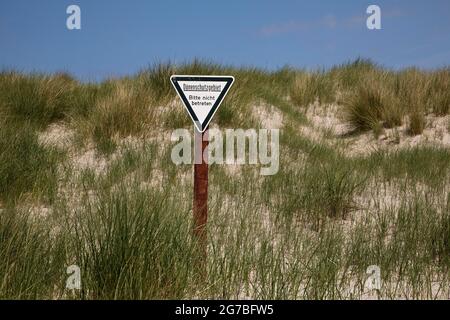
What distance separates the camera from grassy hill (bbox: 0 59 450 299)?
2691mm

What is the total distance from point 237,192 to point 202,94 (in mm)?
2049

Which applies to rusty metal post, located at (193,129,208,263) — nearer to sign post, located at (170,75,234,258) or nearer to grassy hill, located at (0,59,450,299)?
sign post, located at (170,75,234,258)

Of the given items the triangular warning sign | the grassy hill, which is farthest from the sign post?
the grassy hill

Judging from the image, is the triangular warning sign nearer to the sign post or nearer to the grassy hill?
the sign post

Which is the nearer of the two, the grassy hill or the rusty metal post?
the grassy hill

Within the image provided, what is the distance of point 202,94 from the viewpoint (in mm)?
3104

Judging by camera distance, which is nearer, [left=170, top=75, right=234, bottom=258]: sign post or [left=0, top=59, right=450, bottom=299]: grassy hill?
[left=0, top=59, right=450, bottom=299]: grassy hill

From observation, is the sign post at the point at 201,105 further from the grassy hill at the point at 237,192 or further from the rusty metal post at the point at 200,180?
the grassy hill at the point at 237,192

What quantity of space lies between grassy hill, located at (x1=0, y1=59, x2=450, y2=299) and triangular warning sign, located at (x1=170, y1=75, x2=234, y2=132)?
0.68 meters

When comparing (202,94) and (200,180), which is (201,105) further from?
(200,180)

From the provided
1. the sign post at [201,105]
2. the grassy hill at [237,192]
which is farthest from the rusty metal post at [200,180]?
the grassy hill at [237,192]

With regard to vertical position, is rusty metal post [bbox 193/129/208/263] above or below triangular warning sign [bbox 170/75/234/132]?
below

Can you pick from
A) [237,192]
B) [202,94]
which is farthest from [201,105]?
[237,192]

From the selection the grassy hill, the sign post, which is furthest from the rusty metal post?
the grassy hill
